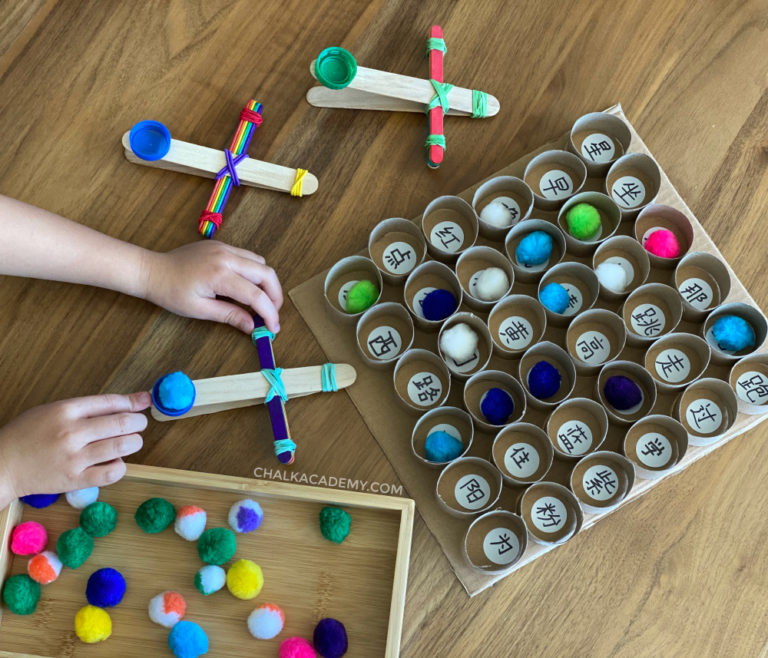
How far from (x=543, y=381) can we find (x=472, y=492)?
14 cm

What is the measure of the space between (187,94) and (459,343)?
0.46 meters

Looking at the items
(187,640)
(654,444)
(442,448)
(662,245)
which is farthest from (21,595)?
(662,245)

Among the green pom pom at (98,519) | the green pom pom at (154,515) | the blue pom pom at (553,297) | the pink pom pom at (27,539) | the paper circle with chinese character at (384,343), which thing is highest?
the blue pom pom at (553,297)

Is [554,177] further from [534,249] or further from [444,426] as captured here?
[444,426]

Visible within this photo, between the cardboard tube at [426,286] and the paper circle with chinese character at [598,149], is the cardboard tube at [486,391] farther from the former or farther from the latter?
the paper circle with chinese character at [598,149]

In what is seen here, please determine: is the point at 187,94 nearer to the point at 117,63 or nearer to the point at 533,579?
the point at 117,63

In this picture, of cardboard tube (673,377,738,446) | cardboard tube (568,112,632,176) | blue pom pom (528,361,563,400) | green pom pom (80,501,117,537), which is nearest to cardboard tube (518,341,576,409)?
blue pom pom (528,361,563,400)

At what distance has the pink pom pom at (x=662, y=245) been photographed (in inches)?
32.5

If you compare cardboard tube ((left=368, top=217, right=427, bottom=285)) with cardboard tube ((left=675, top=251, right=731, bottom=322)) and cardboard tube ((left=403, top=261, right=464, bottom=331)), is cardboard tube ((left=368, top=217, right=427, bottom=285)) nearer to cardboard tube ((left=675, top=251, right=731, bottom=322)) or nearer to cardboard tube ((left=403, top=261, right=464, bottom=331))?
cardboard tube ((left=403, top=261, right=464, bottom=331))

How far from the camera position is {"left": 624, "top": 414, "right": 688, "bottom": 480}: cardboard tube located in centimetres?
77

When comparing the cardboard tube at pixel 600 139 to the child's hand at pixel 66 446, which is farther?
the cardboard tube at pixel 600 139

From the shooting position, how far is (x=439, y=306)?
798mm

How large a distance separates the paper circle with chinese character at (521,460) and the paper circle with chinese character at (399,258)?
24 cm

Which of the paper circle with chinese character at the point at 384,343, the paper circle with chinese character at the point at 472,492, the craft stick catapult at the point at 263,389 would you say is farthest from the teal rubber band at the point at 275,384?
the paper circle with chinese character at the point at 472,492
